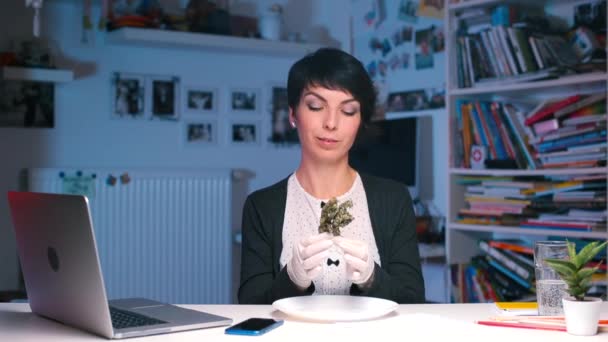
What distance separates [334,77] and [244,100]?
273 cm

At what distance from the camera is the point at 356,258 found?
1.55 metres

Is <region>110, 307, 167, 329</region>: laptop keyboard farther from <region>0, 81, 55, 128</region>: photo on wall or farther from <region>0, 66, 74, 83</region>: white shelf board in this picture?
<region>0, 81, 55, 128</region>: photo on wall

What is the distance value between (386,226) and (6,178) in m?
2.64

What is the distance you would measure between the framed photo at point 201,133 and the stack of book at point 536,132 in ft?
5.17

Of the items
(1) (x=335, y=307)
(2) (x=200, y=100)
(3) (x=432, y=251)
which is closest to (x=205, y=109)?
(2) (x=200, y=100)

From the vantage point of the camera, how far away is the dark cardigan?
1891 millimetres

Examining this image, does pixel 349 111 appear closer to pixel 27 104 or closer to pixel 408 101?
pixel 408 101

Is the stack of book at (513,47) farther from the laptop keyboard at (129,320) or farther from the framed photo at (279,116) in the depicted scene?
the laptop keyboard at (129,320)

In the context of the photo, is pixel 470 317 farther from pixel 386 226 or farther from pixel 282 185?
pixel 282 185

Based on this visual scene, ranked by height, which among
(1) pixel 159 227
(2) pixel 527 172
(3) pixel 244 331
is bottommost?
(1) pixel 159 227

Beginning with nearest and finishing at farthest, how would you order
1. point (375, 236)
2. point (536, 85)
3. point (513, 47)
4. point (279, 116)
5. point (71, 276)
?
point (71, 276)
point (375, 236)
point (536, 85)
point (513, 47)
point (279, 116)

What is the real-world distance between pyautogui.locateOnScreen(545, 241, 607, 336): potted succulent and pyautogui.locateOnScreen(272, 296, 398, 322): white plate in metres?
0.32

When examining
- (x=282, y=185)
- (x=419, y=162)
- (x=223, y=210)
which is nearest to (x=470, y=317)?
(x=282, y=185)

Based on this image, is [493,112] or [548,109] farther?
[493,112]
